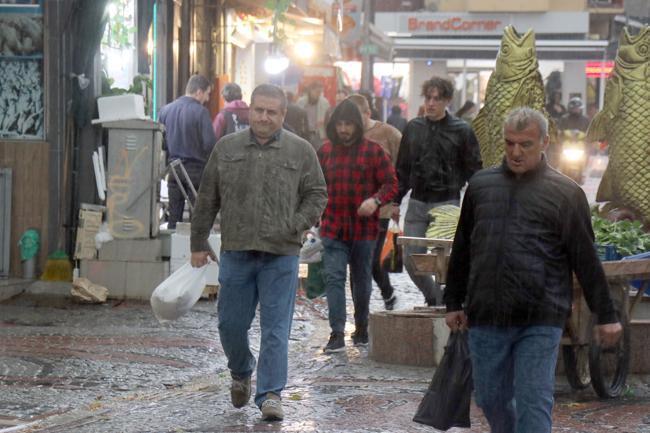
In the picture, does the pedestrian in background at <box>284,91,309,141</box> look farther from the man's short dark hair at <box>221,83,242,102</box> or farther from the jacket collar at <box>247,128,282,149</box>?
the jacket collar at <box>247,128,282,149</box>

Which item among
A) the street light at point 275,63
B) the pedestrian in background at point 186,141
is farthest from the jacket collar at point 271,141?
the street light at point 275,63

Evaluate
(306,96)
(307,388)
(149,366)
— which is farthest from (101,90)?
(306,96)

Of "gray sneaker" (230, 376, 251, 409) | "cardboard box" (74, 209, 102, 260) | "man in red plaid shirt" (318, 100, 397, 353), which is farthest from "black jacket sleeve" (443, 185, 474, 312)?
"cardboard box" (74, 209, 102, 260)

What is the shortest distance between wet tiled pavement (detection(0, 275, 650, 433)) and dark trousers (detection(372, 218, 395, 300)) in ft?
1.87

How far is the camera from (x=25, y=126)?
12.8m

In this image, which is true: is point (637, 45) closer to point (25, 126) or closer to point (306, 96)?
point (25, 126)

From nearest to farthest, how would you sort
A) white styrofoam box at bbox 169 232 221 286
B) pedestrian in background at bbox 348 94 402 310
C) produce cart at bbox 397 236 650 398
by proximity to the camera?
1. produce cart at bbox 397 236 650 398
2. pedestrian in background at bbox 348 94 402 310
3. white styrofoam box at bbox 169 232 221 286

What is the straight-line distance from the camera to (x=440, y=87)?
10.4 m

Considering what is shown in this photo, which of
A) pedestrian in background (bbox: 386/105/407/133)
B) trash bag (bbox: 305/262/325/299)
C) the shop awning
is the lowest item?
trash bag (bbox: 305/262/325/299)

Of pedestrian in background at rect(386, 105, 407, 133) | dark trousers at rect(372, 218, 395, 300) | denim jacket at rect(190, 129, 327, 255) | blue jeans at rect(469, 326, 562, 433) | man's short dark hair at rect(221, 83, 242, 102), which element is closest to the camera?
blue jeans at rect(469, 326, 562, 433)

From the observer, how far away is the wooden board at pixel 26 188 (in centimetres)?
1273

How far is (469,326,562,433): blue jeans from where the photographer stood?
219 inches

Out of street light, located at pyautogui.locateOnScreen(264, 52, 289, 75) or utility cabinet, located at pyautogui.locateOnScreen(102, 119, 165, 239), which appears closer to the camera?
utility cabinet, located at pyautogui.locateOnScreen(102, 119, 165, 239)

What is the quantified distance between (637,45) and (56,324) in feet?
15.7
